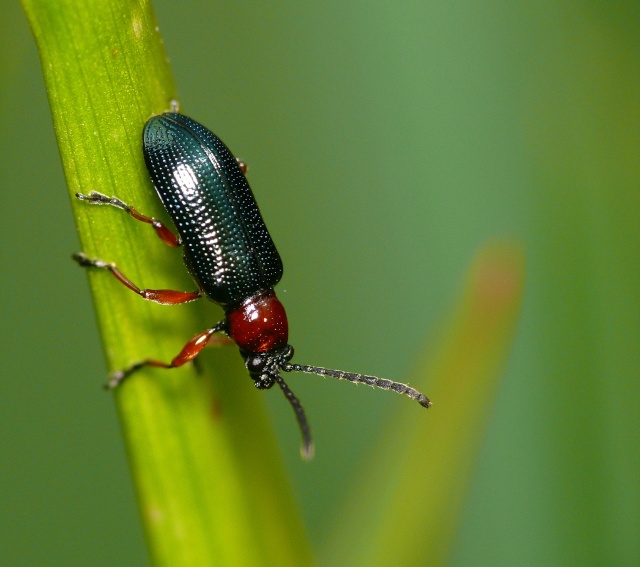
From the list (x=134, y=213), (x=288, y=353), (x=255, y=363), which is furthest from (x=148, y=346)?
(x=288, y=353)

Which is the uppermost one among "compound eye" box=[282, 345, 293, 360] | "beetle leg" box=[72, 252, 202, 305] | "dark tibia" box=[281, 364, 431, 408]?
"beetle leg" box=[72, 252, 202, 305]

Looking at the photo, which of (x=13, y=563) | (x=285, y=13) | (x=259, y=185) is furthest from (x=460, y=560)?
(x=285, y=13)

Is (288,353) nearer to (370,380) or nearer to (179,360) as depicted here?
(370,380)

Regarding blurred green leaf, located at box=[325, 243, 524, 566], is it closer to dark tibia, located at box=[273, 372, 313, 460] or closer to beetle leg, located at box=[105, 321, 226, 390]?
beetle leg, located at box=[105, 321, 226, 390]

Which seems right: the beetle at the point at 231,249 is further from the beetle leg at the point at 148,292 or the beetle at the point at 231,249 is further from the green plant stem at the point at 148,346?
the green plant stem at the point at 148,346

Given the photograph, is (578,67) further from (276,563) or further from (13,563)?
(13,563)

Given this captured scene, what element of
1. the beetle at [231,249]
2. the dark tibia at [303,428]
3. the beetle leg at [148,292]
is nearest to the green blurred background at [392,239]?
the beetle leg at [148,292]

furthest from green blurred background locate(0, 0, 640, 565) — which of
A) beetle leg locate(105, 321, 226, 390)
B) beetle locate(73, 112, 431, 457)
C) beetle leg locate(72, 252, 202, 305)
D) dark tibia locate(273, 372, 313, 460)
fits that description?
beetle locate(73, 112, 431, 457)
